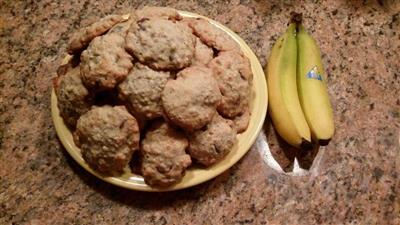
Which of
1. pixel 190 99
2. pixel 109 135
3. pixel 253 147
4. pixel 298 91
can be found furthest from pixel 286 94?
pixel 109 135

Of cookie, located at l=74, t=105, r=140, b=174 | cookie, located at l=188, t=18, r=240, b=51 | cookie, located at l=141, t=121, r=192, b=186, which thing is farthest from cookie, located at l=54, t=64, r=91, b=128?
cookie, located at l=188, t=18, r=240, b=51

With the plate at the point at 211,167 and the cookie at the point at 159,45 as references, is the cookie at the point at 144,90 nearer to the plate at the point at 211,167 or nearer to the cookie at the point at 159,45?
the cookie at the point at 159,45

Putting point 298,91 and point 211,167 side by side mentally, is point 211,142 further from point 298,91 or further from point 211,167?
point 298,91

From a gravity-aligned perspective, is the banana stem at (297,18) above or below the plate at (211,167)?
above

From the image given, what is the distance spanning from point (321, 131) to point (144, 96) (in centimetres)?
36

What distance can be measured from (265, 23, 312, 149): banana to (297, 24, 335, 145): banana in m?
0.01

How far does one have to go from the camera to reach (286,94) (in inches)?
39.0

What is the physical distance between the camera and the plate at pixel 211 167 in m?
0.89

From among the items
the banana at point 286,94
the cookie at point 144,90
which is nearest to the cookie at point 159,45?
the cookie at point 144,90

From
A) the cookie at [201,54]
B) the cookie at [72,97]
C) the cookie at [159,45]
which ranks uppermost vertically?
the cookie at [159,45]

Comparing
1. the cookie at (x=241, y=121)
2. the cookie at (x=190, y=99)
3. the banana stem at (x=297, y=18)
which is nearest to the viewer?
the cookie at (x=190, y=99)

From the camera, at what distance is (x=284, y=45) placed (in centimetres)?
104

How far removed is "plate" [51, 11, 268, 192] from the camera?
89 centimetres

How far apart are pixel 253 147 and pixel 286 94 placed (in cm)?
13
